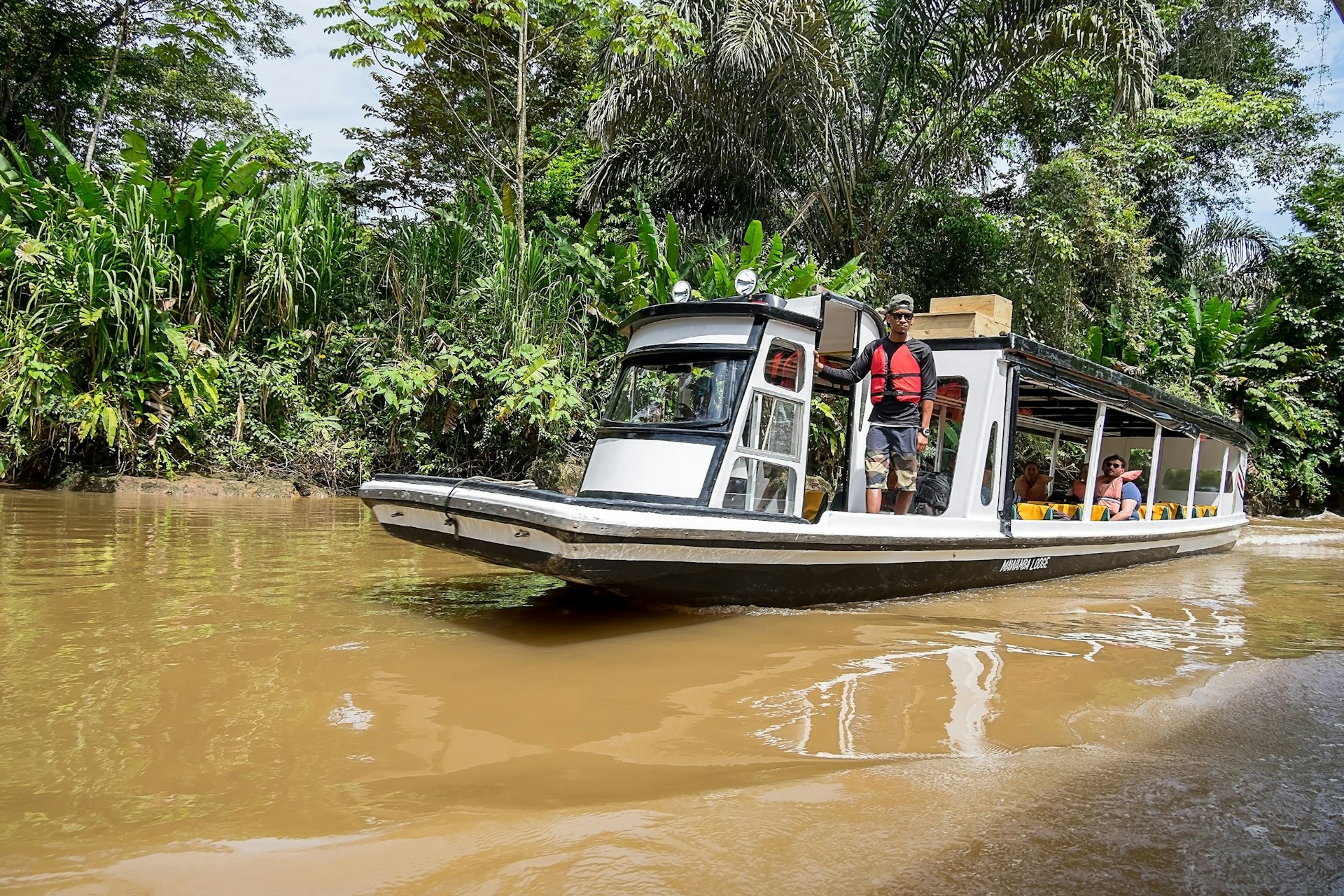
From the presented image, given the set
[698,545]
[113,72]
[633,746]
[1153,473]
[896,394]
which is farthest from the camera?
[113,72]

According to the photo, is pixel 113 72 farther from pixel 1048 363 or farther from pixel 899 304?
pixel 1048 363

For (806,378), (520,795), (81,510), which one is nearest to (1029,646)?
(806,378)

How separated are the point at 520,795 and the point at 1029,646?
10.6ft

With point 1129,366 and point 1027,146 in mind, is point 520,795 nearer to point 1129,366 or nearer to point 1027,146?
point 1129,366

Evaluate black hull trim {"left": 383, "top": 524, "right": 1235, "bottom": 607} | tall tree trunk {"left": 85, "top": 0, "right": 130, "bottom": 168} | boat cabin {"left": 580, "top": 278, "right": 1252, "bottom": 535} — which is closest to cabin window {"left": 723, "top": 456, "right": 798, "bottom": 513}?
boat cabin {"left": 580, "top": 278, "right": 1252, "bottom": 535}

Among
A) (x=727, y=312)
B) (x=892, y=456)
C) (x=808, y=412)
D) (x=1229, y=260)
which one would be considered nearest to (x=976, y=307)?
(x=892, y=456)

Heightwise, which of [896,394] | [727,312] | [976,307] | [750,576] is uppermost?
[976,307]

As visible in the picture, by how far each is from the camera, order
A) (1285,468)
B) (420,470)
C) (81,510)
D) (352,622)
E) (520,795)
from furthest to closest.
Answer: (1285,468) < (420,470) < (81,510) < (352,622) < (520,795)

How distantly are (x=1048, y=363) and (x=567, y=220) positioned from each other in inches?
382

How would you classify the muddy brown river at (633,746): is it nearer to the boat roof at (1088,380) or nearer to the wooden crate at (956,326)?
the boat roof at (1088,380)

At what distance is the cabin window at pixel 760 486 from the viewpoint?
5391 mm

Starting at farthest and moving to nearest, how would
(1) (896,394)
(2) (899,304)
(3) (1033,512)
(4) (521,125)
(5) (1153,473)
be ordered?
(4) (521,125)
(5) (1153,473)
(3) (1033,512)
(1) (896,394)
(2) (899,304)

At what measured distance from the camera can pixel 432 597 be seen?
5.52 metres

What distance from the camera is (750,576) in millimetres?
5180
